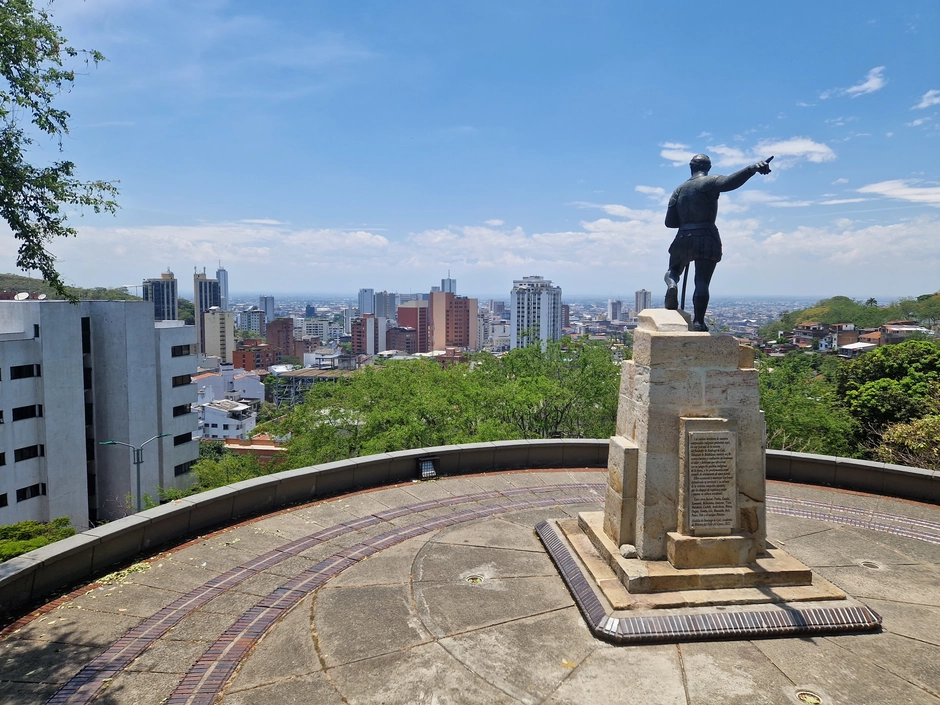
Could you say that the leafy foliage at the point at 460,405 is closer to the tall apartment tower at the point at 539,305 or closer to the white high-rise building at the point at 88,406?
the white high-rise building at the point at 88,406

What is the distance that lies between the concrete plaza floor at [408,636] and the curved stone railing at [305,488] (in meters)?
0.32

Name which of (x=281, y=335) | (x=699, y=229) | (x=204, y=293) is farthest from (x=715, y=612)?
(x=204, y=293)

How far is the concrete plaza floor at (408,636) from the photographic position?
214 inches

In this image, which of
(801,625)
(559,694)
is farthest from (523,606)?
(801,625)

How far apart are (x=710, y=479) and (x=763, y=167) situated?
12.0 ft

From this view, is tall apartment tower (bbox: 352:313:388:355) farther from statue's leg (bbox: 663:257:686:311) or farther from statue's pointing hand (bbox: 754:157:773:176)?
statue's pointing hand (bbox: 754:157:773:176)

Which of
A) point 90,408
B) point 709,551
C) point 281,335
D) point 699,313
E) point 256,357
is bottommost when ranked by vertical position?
point 256,357

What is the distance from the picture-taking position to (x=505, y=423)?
59.7 feet

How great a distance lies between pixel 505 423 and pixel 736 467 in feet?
36.7

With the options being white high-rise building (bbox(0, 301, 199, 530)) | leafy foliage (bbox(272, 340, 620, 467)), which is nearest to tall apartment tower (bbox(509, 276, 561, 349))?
white high-rise building (bbox(0, 301, 199, 530))

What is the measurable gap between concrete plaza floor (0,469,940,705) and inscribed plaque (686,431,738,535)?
135 centimetres

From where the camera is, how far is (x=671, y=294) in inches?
319

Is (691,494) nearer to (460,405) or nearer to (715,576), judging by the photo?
(715,576)

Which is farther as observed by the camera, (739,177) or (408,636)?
(739,177)
